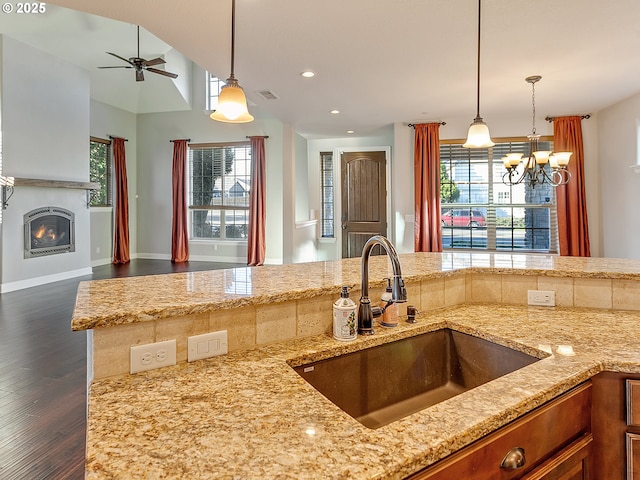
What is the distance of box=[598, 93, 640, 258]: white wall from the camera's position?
4746 mm

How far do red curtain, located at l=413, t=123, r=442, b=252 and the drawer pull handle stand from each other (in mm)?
5154

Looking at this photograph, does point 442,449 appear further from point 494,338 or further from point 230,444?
point 494,338

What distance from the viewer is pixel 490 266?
186 cm

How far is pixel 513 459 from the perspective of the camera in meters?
0.87

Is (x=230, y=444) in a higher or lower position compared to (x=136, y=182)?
lower

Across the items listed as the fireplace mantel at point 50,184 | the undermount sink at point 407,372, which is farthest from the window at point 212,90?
the undermount sink at point 407,372

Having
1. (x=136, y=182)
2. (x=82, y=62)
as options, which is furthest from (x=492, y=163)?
(x=136, y=182)

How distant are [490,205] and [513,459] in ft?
18.9

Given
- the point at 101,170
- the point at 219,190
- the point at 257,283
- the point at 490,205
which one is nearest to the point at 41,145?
the point at 101,170

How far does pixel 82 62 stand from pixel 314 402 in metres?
7.69

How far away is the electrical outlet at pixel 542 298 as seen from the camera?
5.76ft

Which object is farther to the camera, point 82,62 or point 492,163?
point 82,62

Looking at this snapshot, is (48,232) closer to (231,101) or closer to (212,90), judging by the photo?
(212,90)

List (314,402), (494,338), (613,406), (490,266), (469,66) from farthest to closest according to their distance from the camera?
(469,66) → (490,266) → (494,338) → (613,406) → (314,402)
